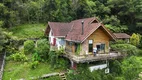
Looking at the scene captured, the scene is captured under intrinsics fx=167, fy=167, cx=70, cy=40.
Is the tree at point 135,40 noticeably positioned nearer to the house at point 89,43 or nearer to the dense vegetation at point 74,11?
the dense vegetation at point 74,11

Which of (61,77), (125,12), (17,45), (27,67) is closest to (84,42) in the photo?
(61,77)

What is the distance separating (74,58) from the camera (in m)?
18.9

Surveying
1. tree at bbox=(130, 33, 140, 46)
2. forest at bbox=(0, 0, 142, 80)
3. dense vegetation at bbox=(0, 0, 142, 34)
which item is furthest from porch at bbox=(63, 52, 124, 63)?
dense vegetation at bbox=(0, 0, 142, 34)

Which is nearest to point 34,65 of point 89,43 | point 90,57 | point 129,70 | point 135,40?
point 90,57

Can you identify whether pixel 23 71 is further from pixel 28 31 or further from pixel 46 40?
pixel 28 31

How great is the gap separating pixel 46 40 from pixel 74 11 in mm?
16211

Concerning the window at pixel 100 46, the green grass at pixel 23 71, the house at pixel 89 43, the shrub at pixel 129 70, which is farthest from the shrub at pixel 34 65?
the shrub at pixel 129 70

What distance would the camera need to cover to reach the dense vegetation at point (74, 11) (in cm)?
3809

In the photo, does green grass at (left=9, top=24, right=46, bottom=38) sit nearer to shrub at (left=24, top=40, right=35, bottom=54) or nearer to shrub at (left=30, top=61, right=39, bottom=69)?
shrub at (left=24, top=40, right=35, bottom=54)

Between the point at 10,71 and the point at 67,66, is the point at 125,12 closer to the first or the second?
the point at 67,66

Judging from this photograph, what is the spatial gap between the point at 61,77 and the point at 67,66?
8.50ft

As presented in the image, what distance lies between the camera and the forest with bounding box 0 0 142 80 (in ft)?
64.6

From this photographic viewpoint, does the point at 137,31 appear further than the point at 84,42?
Yes

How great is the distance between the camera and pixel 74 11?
41000 mm
